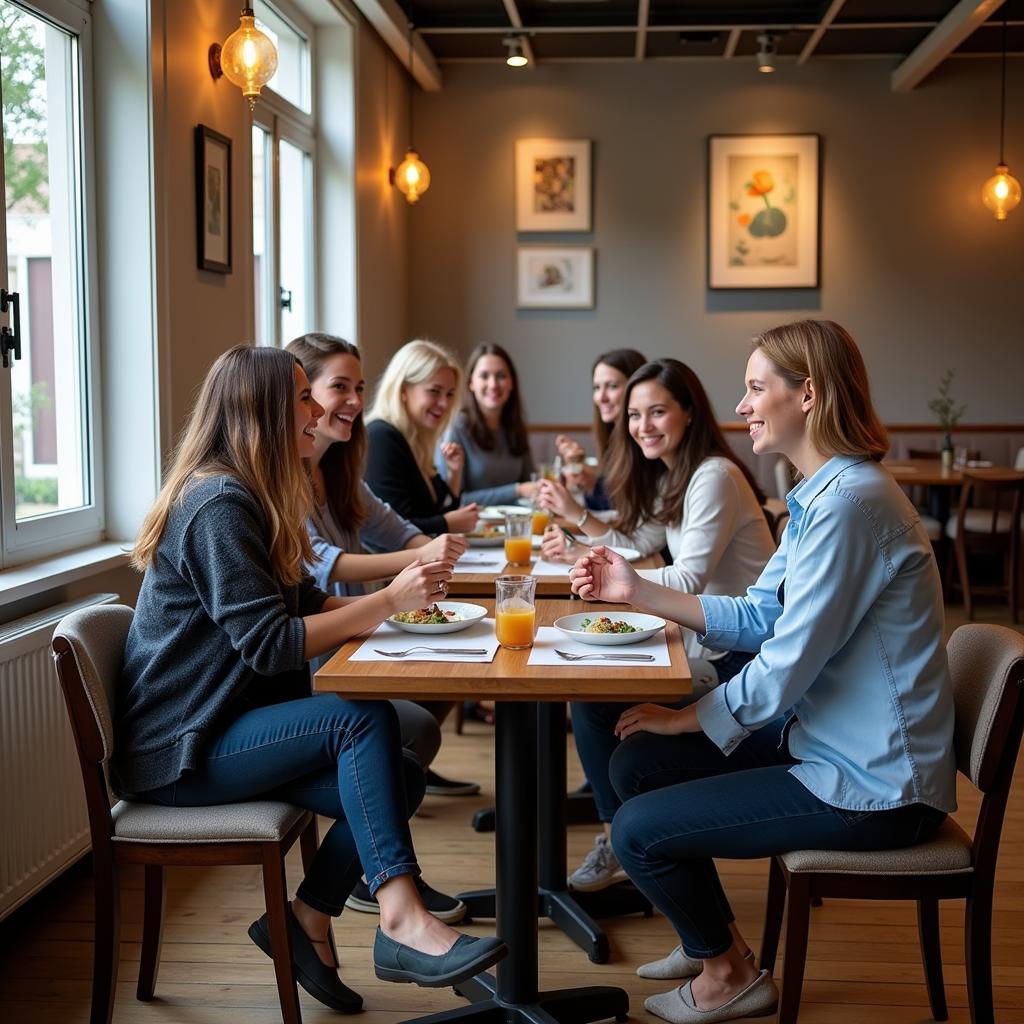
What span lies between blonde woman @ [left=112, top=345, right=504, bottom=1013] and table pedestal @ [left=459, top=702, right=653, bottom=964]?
1.94ft

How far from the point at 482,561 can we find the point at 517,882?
3.68ft

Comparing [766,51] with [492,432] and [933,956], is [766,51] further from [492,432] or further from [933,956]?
[933,956]

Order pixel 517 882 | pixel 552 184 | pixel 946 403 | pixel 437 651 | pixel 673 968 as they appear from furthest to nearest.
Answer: pixel 552 184
pixel 946 403
pixel 673 968
pixel 517 882
pixel 437 651

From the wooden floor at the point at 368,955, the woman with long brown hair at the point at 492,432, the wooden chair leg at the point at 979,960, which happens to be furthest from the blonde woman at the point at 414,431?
the wooden chair leg at the point at 979,960

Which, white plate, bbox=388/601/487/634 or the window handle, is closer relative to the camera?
white plate, bbox=388/601/487/634

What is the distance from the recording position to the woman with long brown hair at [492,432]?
4.70 meters

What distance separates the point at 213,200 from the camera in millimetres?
3686

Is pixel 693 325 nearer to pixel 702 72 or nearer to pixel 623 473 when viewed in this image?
pixel 702 72

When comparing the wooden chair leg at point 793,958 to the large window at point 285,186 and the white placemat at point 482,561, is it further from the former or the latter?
the large window at point 285,186

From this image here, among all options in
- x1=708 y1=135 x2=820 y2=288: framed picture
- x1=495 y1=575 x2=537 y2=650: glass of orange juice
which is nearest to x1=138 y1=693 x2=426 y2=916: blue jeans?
x1=495 y1=575 x2=537 y2=650: glass of orange juice

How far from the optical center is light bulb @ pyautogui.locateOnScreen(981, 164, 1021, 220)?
6.58 m

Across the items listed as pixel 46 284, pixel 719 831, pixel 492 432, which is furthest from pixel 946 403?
pixel 719 831

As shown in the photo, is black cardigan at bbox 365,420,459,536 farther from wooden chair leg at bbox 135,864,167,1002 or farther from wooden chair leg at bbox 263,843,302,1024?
wooden chair leg at bbox 263,843,302,1024

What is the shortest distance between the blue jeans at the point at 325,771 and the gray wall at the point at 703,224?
219 inches
